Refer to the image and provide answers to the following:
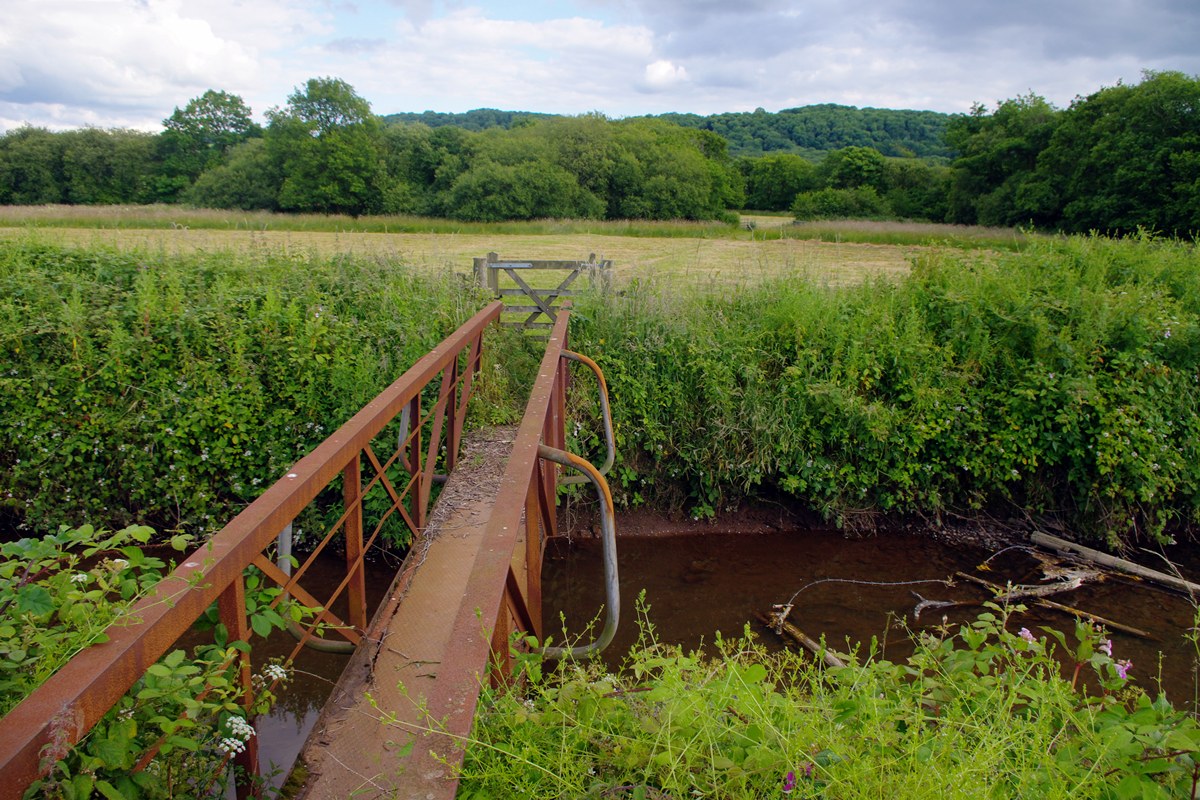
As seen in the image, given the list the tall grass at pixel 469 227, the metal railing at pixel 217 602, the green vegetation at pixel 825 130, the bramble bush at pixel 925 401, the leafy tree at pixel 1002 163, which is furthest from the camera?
the green vegetation at pixel 825 130

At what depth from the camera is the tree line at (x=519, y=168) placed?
118ft

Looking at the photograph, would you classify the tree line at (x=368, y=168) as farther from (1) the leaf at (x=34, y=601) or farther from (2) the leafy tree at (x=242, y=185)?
(1) the leaf at (x=34, y=601)

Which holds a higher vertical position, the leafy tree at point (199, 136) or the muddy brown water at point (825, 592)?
the leafy tree at point (199, 136)

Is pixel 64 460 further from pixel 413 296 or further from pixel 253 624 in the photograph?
pixel 253 624

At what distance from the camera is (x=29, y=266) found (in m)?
8.23

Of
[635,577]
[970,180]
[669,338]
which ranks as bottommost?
[635,577]

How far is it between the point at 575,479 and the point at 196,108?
6720 centimetres

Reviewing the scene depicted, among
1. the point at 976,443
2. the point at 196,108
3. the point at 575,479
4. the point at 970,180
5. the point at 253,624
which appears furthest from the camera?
the point at 196,108

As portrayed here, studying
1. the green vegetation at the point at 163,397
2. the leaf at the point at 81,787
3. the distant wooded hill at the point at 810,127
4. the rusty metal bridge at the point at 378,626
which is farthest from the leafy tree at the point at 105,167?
the leaf at the point at 81,787

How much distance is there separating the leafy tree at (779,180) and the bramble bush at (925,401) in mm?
61853

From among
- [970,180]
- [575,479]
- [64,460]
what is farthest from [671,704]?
[970,180]

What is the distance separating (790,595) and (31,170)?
6254 centimetres

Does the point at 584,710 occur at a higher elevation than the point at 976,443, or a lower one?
higher

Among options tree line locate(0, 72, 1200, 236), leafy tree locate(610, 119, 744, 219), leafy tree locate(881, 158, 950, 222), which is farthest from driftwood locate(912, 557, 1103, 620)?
leafy tree locate(610, 119, 744, 219)
